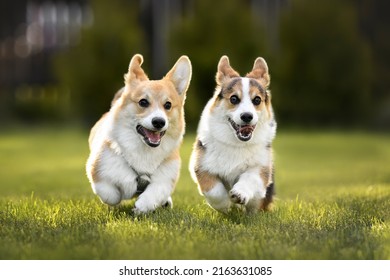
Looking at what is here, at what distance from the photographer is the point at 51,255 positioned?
161 inches

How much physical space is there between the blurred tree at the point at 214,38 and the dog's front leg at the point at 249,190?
12500 mm

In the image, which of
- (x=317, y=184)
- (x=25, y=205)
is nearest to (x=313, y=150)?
(x=317, y=184)

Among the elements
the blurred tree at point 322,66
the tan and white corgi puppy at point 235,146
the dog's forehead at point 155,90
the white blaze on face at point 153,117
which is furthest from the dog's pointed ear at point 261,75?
the blurred tree at point 322,66

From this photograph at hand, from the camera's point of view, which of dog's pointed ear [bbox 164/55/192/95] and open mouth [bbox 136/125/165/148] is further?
dog's pointed ear [bbox 164/55/192/95]

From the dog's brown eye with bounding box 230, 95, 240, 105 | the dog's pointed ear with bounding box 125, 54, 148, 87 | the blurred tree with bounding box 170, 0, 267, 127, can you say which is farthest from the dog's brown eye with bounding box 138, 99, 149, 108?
the blurred tree with bounding box 170, 0, 267, 127

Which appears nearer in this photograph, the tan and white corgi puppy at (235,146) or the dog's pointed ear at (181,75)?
the tan and white corgi puppy at (235,146)

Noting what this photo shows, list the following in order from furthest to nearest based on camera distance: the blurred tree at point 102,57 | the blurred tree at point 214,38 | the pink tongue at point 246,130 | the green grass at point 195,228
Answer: the blurred tree at point 102,57 < the blurred tree at point 214,38 < the pink tongue at point 246,130 < the green grass at point 195,228

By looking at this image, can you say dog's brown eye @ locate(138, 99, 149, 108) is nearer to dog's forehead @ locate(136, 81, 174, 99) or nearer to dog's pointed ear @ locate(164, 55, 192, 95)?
dog's forehead @ locate(136, 81, 174, 99)

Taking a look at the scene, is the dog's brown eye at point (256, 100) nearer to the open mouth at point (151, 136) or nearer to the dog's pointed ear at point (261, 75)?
the dog's pointed ear at point (261, 75)

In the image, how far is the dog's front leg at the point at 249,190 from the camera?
4754mm

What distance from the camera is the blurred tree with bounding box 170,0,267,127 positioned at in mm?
17734

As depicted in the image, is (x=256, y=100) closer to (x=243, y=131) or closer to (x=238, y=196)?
(x=243, y=131)

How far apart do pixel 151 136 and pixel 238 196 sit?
795mm

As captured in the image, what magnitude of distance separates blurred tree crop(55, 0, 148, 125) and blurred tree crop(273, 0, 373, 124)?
421cm
